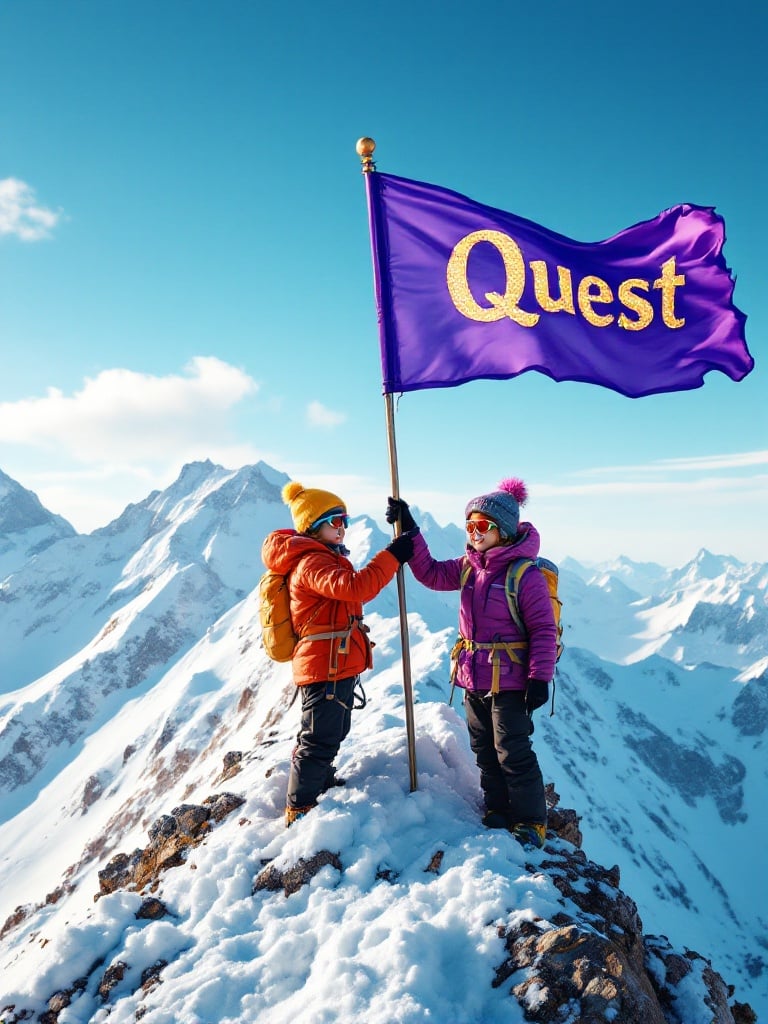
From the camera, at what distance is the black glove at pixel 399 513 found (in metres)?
6.79

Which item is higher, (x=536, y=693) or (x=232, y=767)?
(x=536, y=693)

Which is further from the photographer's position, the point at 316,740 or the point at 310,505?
the point at 310,505

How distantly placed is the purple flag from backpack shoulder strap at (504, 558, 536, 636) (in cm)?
231

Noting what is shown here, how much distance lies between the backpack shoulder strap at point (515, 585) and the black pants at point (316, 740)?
2067 millimetres

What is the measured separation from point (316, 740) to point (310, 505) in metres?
2.59

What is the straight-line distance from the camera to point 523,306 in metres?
7.08

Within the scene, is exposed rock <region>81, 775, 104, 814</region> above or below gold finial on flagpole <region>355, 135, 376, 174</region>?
below

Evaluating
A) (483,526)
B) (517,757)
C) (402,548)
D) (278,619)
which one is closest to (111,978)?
(278,619)

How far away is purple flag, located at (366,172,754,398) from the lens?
704 cm

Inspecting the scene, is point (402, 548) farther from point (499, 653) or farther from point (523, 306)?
point (523, 306)

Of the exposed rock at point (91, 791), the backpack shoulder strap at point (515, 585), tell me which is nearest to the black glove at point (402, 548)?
the backpack shoulder strap at point (515, 585)

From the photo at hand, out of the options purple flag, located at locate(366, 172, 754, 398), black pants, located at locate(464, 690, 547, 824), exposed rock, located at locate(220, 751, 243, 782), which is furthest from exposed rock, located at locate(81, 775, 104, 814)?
purple flag, located at locate(366, 172, 754, 398)

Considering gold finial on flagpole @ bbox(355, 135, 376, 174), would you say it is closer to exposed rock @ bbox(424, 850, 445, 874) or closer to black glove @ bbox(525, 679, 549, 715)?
black glove @ bbox(525, 679, 549, 715)

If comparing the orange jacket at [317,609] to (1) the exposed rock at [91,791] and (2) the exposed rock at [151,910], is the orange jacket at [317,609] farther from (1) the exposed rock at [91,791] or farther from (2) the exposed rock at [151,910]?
(1) the exposed rock at [91,791]
